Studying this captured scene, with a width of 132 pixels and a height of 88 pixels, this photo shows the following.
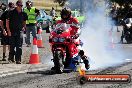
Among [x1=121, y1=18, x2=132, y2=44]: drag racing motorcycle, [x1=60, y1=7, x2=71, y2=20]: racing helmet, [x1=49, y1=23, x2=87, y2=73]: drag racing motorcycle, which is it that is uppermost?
[x1=60, y1=7, x2=71, y2=20]: racing helmet

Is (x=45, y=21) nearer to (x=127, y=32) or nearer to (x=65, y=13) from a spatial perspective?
(x=127, y=32)

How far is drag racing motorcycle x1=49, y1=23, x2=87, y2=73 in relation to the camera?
13109 mm

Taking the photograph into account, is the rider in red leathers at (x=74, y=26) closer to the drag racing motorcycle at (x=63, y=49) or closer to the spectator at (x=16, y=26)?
the drag racing motorcycle at (x=63, y=49)

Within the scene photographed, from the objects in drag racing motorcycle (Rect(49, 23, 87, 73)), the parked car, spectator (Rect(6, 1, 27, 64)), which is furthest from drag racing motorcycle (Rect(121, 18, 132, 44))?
drag racing motorcycle (Rect(49, 23, 87, 73))

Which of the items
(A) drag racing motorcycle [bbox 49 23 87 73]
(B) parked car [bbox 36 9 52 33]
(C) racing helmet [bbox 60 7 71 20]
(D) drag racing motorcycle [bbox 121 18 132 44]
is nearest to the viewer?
(A) drag racing motorcycle [bbox 49 23 87 73]

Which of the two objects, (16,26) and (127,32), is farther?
(127,32)

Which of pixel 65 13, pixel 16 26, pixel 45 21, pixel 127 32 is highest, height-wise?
pixel 65 13

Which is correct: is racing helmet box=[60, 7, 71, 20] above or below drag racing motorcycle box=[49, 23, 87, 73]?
above

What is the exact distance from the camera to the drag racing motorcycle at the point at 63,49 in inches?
516

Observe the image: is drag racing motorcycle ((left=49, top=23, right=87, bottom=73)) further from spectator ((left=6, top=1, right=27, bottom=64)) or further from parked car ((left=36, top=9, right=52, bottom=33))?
parked car ((left=36, top=9, right=52, bottom=33))

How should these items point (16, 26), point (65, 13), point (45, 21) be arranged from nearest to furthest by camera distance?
point (65, 13) < point (16, 26) < point (45, 21)

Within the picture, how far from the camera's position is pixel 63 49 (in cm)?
1323

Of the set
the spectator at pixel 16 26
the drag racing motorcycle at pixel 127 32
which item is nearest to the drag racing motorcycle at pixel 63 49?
the spectator at pixel 16 26

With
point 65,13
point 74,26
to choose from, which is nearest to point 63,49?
point 74,26
